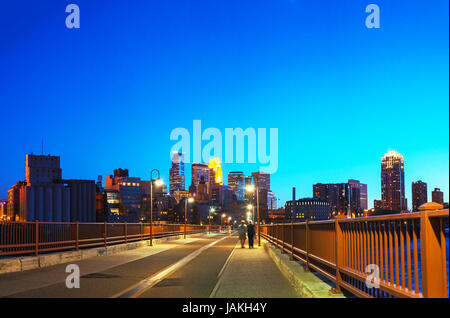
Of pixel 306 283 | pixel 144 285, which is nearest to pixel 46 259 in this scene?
pixel 144 285

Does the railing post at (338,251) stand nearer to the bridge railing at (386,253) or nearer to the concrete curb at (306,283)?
the bridge railing at (386,253)

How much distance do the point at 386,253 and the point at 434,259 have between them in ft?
5.17

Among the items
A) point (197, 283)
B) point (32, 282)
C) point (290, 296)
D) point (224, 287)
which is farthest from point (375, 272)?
point (32, 282)

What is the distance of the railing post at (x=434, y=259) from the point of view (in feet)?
15.0

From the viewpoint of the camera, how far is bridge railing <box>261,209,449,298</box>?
4625 millimetres

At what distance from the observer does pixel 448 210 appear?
4.23 m

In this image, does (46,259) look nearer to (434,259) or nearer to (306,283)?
(306,283)

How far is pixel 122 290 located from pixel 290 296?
401 cm

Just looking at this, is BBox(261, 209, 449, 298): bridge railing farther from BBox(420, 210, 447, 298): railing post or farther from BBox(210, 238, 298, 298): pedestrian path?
BBox(210, 238, 298, 298): pedestrian path

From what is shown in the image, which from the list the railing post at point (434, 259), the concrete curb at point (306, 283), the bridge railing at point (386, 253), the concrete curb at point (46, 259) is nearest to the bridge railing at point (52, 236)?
the concrete curb at point (46, 259)
